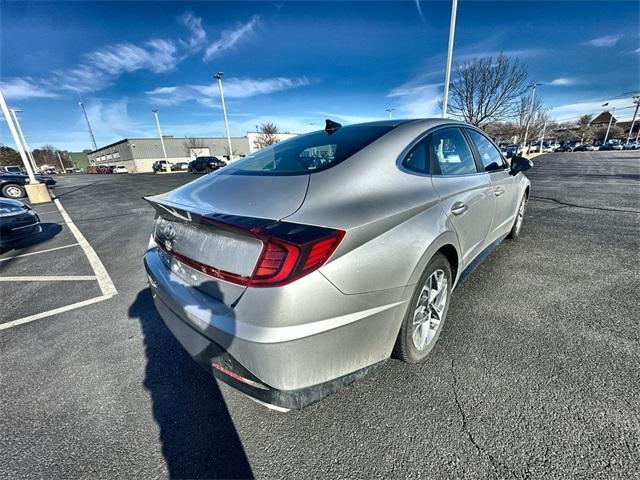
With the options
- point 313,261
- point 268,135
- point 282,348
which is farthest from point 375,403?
point 268,135

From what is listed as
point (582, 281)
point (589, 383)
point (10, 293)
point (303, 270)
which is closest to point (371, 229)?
point (303, 270)

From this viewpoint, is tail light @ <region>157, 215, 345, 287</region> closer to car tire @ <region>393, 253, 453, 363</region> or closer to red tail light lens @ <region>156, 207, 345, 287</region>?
red tail light lens @ <region>156, 207, 345, 287</region>

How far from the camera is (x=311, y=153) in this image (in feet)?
7.07

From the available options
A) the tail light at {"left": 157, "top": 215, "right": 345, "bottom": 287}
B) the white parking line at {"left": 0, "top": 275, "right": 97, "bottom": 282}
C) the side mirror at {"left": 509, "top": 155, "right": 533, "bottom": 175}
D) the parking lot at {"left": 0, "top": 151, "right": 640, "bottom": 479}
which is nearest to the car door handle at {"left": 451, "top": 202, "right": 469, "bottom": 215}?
the parking lot at {"left": 0, "top": 151, "right": 640, "bottom": 479}

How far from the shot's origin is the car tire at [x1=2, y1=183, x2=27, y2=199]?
13.5 meters

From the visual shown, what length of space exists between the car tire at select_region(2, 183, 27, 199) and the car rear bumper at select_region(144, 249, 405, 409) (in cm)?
1823

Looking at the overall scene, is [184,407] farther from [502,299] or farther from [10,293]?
[10,293]

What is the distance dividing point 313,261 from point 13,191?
62.9 ft

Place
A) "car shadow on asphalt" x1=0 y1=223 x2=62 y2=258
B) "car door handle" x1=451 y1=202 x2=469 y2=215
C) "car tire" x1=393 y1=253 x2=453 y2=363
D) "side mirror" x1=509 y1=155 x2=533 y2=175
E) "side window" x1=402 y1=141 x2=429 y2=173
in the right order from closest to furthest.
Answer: "car tire" x1=393 y1=253 x2=453 y2=363, "side window" x1=402 y1=141 x2=429 y2=173, "car door handle" x1=451 y1=202 x2=469 y2=215, "side mirror" x1=509 y1=155 x2=533 y2=175, "car shadow on asphalt" x1=0 y1=223 x2=62 y2=258

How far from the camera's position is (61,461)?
5.12 feet

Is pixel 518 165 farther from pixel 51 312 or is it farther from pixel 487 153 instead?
pixel 51 312

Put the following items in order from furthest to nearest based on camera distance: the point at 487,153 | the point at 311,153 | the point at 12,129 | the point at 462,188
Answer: the point at 12,129
the point at 487,153
the point at 462,188
the point at 311,153

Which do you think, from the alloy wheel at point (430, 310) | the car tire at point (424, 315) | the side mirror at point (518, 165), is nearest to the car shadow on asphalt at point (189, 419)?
the car tire at point (424, 315)

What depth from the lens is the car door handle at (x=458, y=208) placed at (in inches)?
83.1
